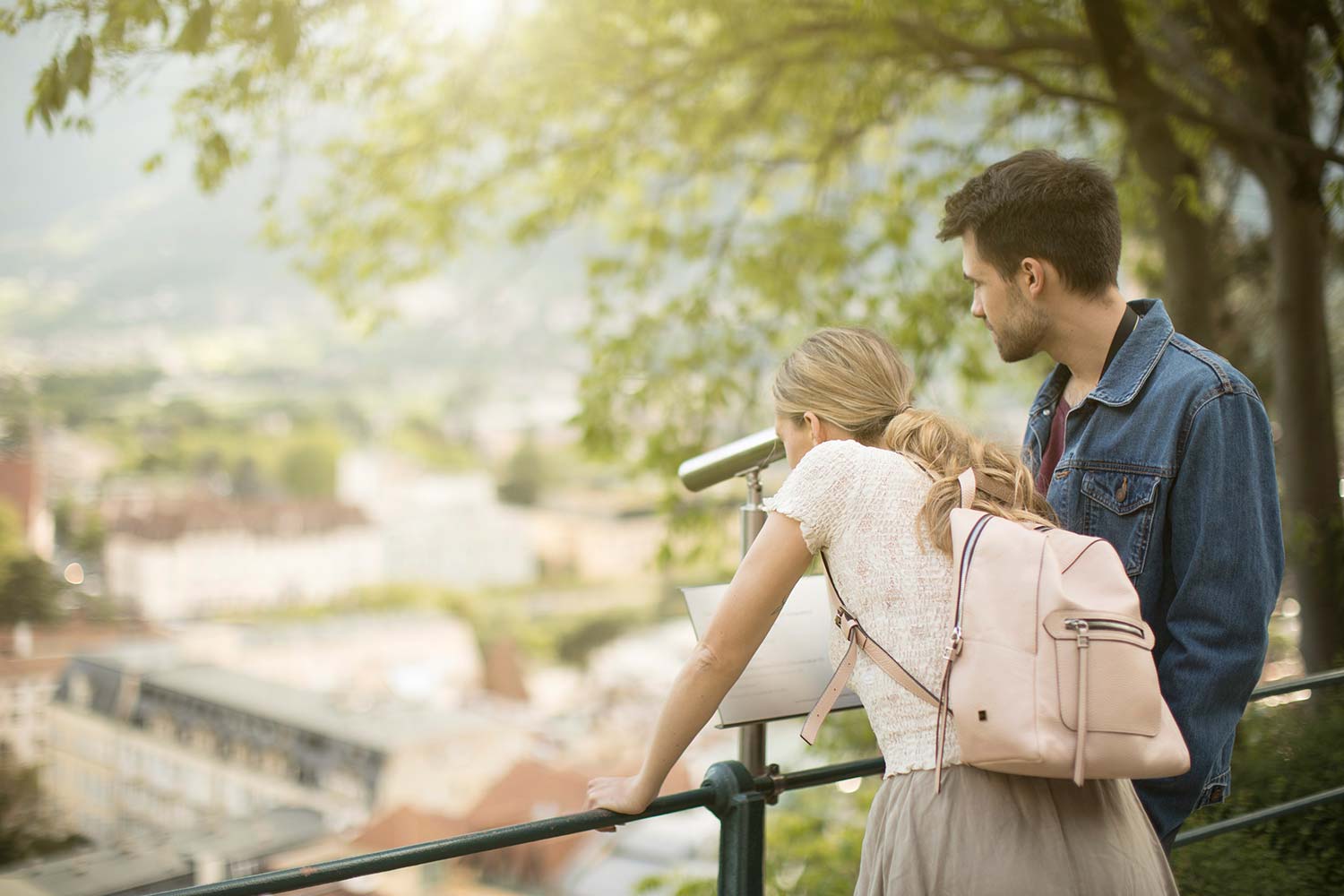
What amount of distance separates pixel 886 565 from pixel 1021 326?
0.43m

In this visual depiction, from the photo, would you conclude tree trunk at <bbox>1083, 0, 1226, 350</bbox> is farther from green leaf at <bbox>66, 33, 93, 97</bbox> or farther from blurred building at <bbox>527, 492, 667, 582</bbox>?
blurred building at <bbox>527, 492, 667, 582</bbox>

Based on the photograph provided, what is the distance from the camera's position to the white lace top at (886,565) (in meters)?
1.12

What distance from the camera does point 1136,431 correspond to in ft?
4.29

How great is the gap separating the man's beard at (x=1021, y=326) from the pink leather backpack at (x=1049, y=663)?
15.1 inches

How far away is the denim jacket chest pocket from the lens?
129cm

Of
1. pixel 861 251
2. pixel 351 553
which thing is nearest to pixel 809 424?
pixel 861 251

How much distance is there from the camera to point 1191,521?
125cm

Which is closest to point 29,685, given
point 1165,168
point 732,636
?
point 1165,168

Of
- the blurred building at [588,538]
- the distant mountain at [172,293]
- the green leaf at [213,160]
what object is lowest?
the blurred building at [588,538]

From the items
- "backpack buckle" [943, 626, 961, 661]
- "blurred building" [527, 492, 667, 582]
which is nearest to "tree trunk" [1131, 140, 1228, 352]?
"backpack buckle" [943, 626, 961, 661]

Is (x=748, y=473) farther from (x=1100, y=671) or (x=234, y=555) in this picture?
(x=234, y=555)

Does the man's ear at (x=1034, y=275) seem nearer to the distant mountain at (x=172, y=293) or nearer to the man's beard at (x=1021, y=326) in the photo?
the man's beard at (x=1021, y=326)

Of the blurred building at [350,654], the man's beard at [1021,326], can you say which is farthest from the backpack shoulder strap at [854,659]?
the blurred building at [350,654]

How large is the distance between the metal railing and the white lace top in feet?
1.26
